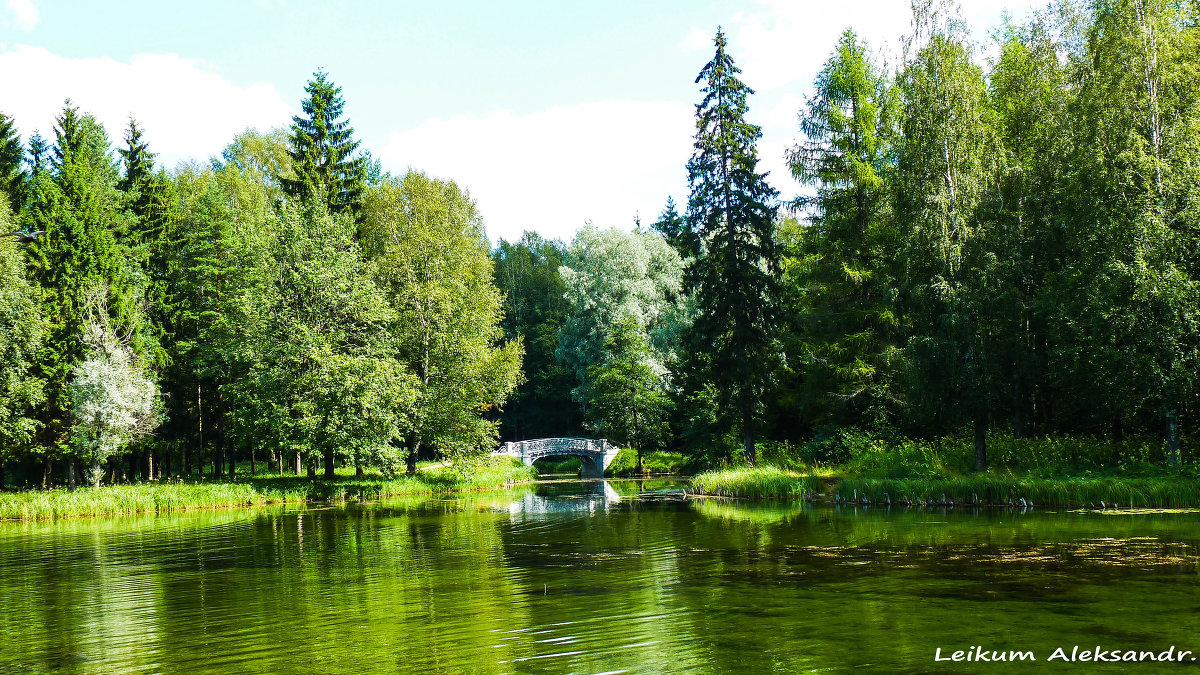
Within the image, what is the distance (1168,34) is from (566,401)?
175 feet

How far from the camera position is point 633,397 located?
49875 millimetres

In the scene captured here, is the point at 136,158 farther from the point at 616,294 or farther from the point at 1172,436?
the point at 1172,436

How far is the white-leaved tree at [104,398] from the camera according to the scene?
30.5 m

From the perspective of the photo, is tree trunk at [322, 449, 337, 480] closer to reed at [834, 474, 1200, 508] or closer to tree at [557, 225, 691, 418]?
reed at [834, 474, 1200, 508]

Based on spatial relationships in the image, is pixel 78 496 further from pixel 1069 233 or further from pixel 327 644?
pixel 1069 233

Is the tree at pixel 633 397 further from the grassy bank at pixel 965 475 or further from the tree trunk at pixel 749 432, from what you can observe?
the grassy bank at pixel 965 475

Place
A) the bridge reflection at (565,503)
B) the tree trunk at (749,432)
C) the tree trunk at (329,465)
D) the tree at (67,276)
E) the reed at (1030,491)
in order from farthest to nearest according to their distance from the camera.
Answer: the tree at (67,276) < the tree trunk at (329,465) < the tree trunk at (749,432) < the bridge reflection at (565,503) < the reed at (1030,491)

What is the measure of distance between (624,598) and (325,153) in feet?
122

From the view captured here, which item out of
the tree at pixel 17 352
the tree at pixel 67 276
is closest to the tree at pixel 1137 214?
the tree at pixel 67 276

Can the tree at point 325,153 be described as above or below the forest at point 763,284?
above

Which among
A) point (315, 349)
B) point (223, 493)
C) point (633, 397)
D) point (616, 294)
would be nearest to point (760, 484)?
point (315, 349)

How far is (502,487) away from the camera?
1650 inches

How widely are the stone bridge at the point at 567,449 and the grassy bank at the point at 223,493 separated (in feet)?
35.0

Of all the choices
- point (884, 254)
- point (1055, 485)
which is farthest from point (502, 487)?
point (1055, 485)
